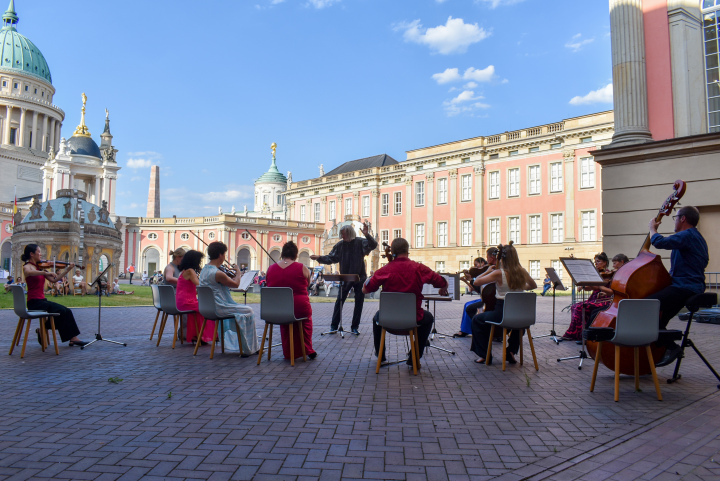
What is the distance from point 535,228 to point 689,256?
3584 cm

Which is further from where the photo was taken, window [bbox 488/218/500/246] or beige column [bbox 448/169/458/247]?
beige column [bbox 448/169/458/247]

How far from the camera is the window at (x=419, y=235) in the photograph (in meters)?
47.8

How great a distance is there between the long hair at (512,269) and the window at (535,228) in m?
34.6

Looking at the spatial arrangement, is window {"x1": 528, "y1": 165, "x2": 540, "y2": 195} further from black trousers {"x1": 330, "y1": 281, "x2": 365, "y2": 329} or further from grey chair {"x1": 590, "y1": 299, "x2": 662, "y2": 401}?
grey chair {"x1": 590, "y1": 299, "x2": 662, "y2": 401}

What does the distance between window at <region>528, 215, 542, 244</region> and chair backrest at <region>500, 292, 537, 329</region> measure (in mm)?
35048

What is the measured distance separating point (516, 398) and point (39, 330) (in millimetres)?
7173

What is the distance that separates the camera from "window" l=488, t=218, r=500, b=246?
139 ft

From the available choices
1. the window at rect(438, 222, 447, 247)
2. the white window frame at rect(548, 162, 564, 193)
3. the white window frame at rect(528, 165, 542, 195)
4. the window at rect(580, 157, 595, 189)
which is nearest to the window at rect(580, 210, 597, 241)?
the window at rect(580, 157, 595, 189)

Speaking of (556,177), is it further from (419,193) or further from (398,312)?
(398,312)

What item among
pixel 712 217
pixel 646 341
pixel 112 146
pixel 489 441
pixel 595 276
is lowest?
pixel 489 441

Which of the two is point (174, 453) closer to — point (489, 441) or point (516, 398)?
point (489, 441)

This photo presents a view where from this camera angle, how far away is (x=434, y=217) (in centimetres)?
4659

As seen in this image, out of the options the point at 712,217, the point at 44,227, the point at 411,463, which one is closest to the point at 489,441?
the point at 411,463

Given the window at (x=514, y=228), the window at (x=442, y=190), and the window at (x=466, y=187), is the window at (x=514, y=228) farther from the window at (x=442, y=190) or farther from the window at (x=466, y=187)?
the window at (x=442, y=190)
